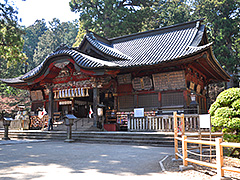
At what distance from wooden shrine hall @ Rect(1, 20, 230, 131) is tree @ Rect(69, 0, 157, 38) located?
1322cm

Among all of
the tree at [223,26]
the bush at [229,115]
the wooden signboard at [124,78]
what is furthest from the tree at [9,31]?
the tree at [223,26]

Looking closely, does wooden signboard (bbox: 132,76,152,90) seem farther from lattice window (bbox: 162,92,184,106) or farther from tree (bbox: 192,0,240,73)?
tree (bbox: 192,0,240,73)

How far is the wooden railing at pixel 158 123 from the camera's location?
11.4 metres

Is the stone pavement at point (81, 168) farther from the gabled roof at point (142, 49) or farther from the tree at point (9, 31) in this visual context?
the tree at point (9, 31)

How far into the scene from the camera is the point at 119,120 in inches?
644

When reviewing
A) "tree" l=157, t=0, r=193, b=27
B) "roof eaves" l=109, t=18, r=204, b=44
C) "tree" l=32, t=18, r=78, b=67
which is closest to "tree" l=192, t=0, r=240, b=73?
"tree" l=157, t=0, r=193, b=27

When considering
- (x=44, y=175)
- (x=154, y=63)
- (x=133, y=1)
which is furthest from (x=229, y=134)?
(x=133, y=1)

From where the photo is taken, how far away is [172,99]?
1497 centimetres

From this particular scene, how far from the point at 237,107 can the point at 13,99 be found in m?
27.9

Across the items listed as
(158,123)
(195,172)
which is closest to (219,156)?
(195,172)

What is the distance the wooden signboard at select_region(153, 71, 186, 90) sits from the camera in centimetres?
1464

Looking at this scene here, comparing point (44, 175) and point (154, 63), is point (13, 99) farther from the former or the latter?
point (44, 175)

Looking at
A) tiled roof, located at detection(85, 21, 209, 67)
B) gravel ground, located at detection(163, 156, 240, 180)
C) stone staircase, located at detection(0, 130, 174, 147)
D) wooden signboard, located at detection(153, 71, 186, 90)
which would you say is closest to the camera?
gravel ground, located at detection(163, 156, 240, 180)

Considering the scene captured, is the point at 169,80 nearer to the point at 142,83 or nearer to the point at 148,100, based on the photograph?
the point at 142,83
